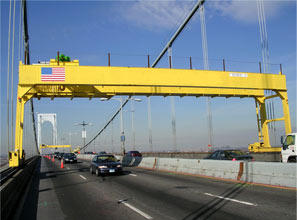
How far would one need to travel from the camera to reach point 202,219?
20.8 ft

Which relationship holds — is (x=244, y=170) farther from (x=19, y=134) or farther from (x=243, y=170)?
(x=19, y=134)

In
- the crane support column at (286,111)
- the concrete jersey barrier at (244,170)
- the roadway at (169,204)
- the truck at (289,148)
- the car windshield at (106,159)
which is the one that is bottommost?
the roadway at (169,204)

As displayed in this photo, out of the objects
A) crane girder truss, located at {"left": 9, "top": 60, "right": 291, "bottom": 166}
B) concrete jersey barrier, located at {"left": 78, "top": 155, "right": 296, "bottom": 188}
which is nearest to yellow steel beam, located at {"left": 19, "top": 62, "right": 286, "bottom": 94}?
crane girder truss, located at {"left": 9, "top": 60, "right": 291, "bottom": 166}

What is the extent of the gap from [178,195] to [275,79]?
56.3 feet

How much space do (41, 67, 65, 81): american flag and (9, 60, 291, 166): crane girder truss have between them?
0.15 meters

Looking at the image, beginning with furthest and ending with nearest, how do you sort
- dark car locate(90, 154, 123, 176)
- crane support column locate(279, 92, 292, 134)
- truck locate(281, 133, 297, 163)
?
crane support column locate(279, 92, 292, 134)
dark car locate(90, 154, 123, 176)
truck locate(281, 133, 297, 163)

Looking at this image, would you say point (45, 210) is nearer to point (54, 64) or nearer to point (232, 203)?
point (232, 203)

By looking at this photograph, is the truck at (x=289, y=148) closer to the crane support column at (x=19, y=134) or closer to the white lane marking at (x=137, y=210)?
the white lane marking at (x=137, y=210)

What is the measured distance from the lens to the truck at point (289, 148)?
46.1 ft

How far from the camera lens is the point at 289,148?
1436 centimetres

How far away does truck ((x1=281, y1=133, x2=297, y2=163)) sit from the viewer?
14.1 metres

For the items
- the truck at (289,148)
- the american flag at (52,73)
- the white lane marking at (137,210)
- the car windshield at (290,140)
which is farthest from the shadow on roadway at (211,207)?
the american flag at (52,73)

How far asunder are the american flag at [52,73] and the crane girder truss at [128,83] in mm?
153

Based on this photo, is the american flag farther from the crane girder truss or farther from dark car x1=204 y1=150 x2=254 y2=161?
dark car x1=204 y1=150 x2=254 y2=161
